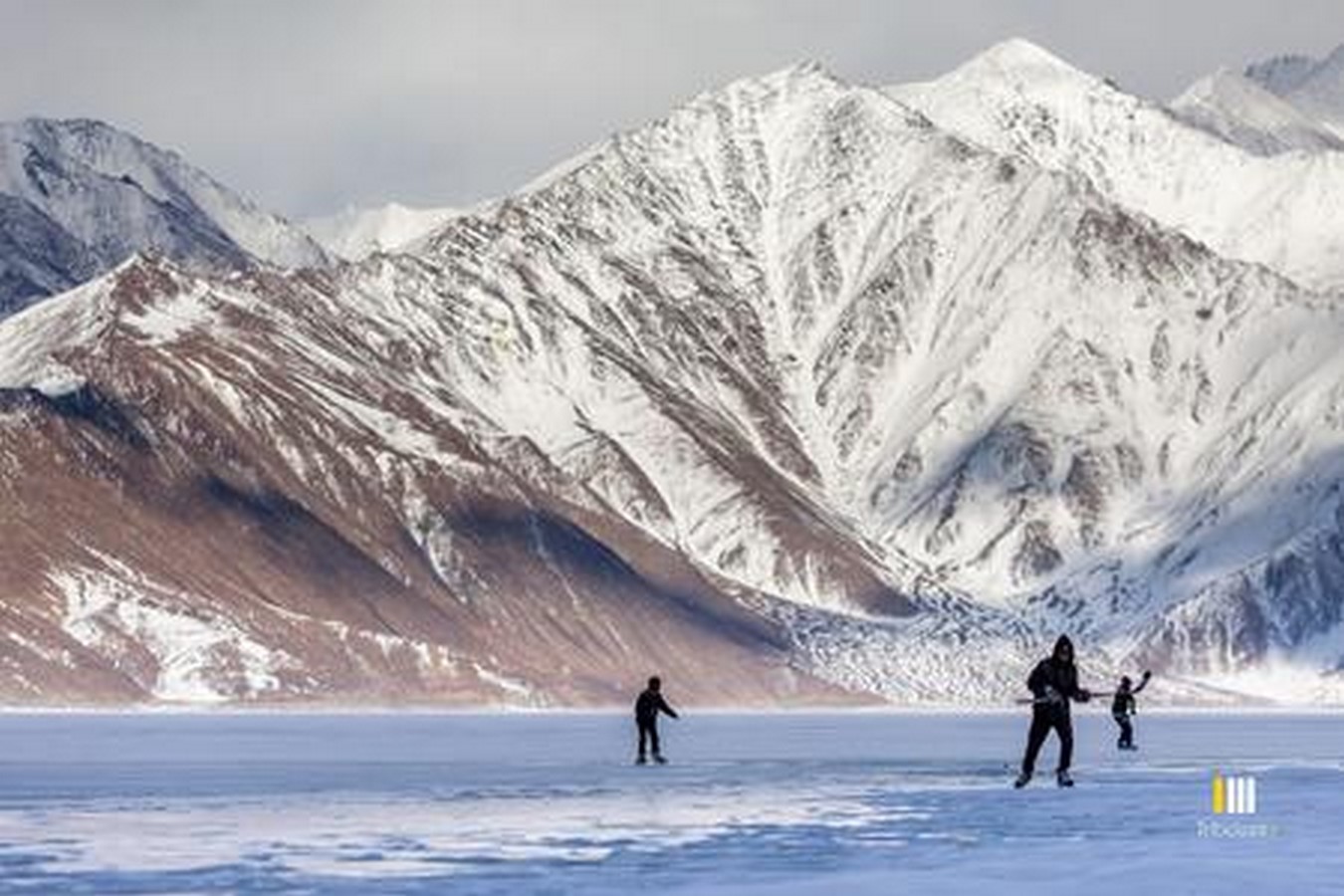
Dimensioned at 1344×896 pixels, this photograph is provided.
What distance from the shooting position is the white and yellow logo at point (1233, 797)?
6606cm

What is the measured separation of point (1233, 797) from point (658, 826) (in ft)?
51.6

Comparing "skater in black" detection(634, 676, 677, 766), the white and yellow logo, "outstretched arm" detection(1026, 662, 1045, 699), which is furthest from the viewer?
"skater in black" detection(634, 676, 677, 766)

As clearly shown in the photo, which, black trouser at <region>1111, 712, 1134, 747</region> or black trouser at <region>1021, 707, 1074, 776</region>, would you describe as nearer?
black trouser at <region>1021, 707, 1074, 776</region>

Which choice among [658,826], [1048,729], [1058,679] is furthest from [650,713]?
[658,826]

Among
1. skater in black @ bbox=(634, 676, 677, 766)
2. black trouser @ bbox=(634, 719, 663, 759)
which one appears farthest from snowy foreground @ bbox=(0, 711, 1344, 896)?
skater in black @ bbox=(634, 676, 677, 766)

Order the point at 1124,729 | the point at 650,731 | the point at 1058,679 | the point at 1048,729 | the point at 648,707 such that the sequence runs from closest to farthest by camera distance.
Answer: the point at 1058,679 → the point at 1048,729 → the point at 648,707 → the point at 650,731 → the point at 1124,729

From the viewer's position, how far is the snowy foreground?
163 ft

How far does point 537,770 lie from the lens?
92.5 meters

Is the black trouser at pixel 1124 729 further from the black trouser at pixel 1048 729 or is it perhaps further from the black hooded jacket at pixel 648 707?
the black trouser at pixel 1048 729

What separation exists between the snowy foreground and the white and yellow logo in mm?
581

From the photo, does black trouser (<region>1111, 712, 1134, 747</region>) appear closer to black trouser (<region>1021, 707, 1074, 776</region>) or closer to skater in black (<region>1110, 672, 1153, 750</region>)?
skater in black (<region>1110, 672, 1153, 750</region>)

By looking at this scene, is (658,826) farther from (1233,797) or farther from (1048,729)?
(1233,797)

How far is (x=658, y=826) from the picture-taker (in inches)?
2427

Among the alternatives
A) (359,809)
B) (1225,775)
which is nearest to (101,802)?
(359,809)
